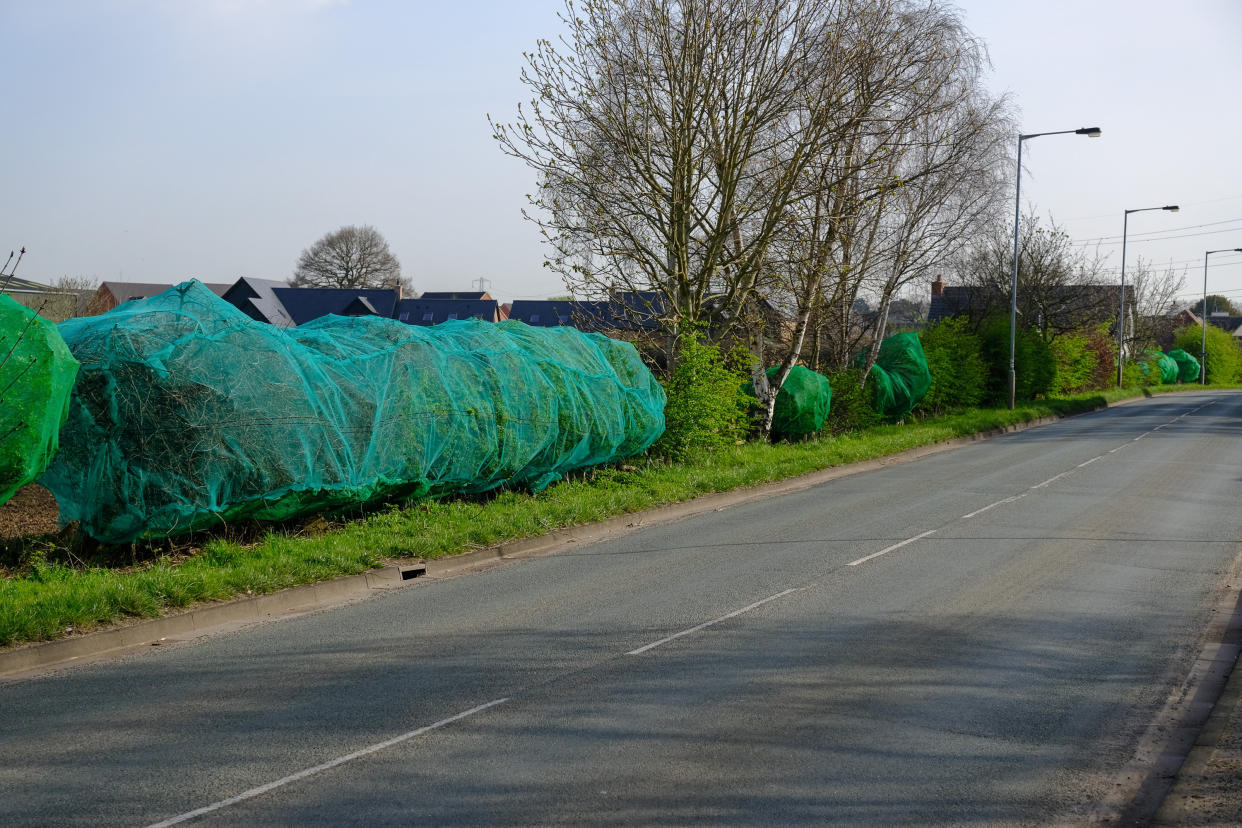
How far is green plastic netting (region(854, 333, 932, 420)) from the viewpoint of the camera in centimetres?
3120

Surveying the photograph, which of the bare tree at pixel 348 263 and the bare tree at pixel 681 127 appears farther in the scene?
the bare tree at pixel 348 263

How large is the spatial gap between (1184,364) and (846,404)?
6976 cm

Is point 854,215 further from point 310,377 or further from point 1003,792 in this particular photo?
point 1003,792

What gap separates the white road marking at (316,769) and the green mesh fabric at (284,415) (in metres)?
5.20

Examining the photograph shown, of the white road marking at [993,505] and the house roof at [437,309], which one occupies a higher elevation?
the house roof at [437,309]

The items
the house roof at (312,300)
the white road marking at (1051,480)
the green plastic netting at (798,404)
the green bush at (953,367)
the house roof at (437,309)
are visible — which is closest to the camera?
the white road marking at (1051,480)

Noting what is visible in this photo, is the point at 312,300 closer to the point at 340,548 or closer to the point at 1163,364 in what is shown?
the point at 340,548

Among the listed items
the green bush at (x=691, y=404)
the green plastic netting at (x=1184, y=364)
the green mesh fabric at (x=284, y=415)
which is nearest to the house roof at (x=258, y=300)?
the green bush at (x=691, y=404)

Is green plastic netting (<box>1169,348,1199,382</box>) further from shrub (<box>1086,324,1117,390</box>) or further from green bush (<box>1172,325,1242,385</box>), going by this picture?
shrub (<box>1086,324,1117,390</box>)

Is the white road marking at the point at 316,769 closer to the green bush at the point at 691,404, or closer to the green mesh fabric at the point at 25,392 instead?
the green mesh fabric at the point at 25,392

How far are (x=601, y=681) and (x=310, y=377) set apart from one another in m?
6.17

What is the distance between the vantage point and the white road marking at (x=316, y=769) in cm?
486

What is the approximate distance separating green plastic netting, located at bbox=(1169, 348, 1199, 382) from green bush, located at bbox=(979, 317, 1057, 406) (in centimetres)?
4882

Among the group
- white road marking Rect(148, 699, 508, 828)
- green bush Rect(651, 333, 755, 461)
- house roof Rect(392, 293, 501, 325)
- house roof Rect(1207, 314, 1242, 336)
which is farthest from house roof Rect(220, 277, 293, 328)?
house roof Rect(1207, 314, 1242, 336)
